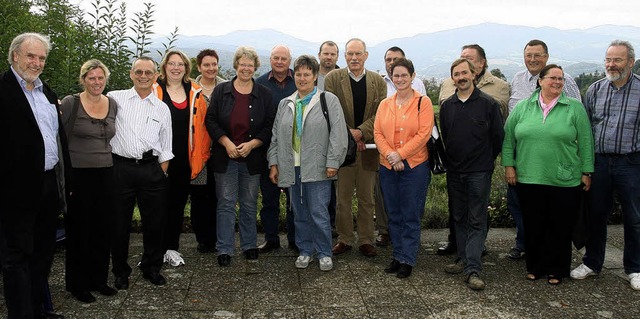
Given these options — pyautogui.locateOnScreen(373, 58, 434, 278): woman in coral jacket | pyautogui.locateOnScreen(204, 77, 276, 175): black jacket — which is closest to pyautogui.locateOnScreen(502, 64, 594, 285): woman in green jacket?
pyautogui.locateOnScreen(373, 58, 434, 278): woman in coral jacket

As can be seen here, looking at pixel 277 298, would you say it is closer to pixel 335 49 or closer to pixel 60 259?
pixel 60 259

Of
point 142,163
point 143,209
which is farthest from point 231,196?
point 142,163

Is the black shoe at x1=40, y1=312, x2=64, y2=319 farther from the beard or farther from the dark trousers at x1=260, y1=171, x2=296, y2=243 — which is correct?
the beard

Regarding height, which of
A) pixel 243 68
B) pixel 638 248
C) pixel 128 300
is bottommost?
pixel 128 300

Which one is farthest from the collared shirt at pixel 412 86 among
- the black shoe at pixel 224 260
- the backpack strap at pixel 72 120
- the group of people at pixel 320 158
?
the backpack strap at pixel 72 120

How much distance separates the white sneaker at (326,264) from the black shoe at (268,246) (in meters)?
Answer: 0.82

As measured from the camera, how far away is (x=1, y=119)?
3699 mm

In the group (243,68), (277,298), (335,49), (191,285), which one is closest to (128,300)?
(191,285)

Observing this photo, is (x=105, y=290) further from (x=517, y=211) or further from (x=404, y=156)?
(x=517, y=211)

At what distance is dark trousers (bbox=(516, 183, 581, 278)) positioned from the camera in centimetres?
511

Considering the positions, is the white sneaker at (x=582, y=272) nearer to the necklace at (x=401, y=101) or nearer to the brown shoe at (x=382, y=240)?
the brown shoe at (x=382, y=240)

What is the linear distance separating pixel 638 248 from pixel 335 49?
12.5 feet

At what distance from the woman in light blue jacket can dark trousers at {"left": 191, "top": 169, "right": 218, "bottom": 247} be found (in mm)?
796

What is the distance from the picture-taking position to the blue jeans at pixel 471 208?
513cm
